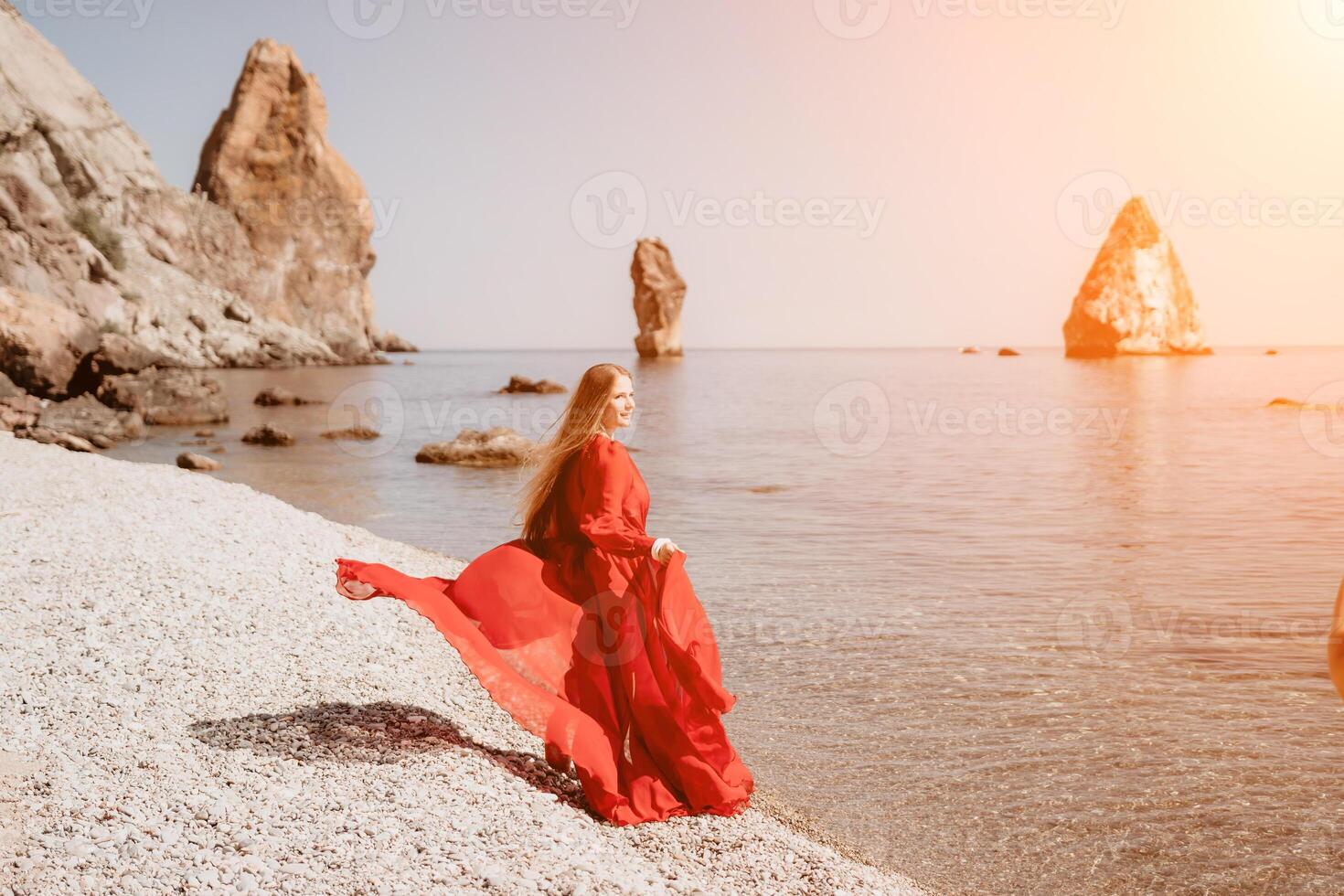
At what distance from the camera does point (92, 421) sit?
25.7m

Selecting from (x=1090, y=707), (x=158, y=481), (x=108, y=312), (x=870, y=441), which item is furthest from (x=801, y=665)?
(x=108, y=312)

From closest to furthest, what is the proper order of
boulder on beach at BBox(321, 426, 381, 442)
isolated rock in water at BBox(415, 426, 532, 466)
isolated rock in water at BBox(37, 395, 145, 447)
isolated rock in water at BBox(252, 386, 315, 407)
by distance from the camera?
isolated rock in water at BBox(415, 426, 532, 466)
isolated rock in water at BBox(37, 395, 145, 447)
boulder on beach at BBox(321, 426, 381, 442)
isolated rock in water at BBox(252, 386, 315, 407)

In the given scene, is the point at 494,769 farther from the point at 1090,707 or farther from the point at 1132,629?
the point at 1132,629

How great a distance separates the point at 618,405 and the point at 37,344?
29834 mm

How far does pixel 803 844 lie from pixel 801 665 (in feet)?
10.9

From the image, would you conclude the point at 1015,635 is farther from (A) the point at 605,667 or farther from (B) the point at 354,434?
(B) the point at 354,434

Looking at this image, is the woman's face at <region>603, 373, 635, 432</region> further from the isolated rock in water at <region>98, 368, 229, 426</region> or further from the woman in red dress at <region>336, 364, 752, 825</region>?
the isolated rock in water at <region>98, 368, 229, 426</region>

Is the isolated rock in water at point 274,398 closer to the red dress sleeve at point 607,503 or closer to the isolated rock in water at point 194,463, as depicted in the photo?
the isolated rock in water at point 194,463

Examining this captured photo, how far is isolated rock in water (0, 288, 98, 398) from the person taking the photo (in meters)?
27.8

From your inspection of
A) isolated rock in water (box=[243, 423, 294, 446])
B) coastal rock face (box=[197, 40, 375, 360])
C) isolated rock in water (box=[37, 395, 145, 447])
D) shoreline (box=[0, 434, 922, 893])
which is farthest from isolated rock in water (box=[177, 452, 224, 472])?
coastal rock face (box=[197, 40, 375, 360])

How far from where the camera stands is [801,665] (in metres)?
7.96

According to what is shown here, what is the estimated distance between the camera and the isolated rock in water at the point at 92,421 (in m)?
24.1

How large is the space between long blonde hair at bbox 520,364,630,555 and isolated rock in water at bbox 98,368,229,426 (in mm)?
27472

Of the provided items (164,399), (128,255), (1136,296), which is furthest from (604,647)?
(1136,296)
